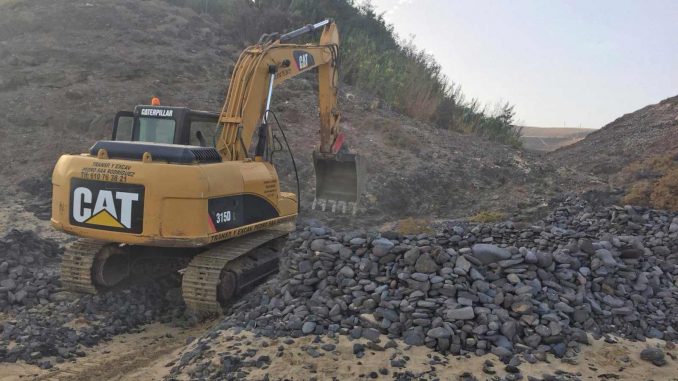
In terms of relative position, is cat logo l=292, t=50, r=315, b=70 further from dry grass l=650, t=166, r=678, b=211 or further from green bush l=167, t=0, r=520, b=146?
green bush l=167, t=0, r=520, b=146

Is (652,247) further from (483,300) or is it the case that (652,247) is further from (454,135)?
(454,135)

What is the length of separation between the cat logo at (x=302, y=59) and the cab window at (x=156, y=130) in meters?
2.18

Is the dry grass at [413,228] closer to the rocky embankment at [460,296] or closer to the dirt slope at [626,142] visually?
the rocky embankment at [460,296]

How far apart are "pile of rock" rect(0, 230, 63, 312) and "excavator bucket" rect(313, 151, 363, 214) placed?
13.1 ft

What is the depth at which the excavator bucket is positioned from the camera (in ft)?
29.4

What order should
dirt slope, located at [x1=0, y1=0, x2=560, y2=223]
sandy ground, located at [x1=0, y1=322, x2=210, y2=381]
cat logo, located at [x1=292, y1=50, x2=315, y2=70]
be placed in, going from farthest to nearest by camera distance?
1. dirt slope, located at [x1=0, y1=0, x2=560, y2=223]
2. cat logo, located at [x1=292, y1=50, x2=315, y2=70]
3. sandy ground, located at [x1=0, y1=322, x2=210, y2=381]

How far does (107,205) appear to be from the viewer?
565cm

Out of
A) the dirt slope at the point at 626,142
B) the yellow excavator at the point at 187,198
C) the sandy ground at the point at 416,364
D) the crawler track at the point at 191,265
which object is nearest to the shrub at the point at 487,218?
the yellow excavator at the point at 187,198

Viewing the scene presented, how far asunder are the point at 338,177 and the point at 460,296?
15.1 feet

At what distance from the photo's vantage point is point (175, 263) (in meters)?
7.12

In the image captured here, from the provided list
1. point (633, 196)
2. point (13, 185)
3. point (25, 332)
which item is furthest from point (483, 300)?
point (13, 185)

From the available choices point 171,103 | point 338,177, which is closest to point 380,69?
point 171,103

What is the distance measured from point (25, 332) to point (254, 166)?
2870 mm

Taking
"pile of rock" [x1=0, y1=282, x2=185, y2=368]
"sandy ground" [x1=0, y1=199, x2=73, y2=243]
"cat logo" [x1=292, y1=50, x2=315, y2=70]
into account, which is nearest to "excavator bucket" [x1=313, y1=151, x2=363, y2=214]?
"cat logo" [x1=292, y1=50, x2=315, y2=70]
